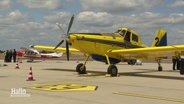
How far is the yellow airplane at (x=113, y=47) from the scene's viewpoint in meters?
19.5

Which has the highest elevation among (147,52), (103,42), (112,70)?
(103,42)

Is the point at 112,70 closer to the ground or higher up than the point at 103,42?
closer to the ground

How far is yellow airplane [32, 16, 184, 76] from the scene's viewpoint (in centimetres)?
1950

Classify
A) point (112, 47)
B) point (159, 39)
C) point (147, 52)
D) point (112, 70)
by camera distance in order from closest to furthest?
point (112, 70)
point (147, 52)
point (112, 47)
point (159, 39)

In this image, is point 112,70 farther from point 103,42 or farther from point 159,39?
point 159,39

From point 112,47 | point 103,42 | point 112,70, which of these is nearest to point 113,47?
point 112,47

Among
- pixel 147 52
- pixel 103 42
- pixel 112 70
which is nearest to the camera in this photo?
pixel 112 70

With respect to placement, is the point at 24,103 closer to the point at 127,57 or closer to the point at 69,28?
the point at 69,28

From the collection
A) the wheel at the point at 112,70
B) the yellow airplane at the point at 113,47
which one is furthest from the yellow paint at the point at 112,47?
the wheel at the point at 112,70

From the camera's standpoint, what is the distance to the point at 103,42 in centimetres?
2053

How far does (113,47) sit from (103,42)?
85 centimetres

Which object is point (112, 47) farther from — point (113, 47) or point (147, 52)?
point (147, 52)

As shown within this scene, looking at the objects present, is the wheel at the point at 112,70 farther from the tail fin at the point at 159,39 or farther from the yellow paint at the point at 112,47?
the tail fin at the point at 159,39

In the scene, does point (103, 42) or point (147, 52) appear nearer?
point (147, 52)
